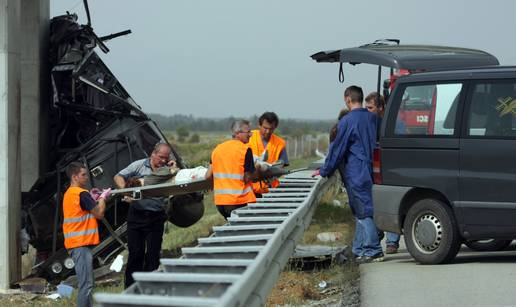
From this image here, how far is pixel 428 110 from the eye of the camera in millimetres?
9805

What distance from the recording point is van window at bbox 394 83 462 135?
31.6 ft

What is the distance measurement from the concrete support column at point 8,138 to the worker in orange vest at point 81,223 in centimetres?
477

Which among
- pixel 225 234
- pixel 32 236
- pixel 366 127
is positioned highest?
pixel 366 127

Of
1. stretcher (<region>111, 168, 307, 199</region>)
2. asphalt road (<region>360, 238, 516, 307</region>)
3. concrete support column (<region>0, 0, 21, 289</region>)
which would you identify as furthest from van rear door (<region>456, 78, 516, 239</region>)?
concrete support column (<region>0, 0, 21, 289</region>)

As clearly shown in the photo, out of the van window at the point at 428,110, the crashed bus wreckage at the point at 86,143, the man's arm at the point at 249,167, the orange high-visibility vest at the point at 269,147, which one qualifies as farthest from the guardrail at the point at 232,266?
the crashed bus wreckage at the point at 86,143

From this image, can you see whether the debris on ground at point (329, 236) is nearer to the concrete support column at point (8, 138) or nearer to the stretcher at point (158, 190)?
the stretcher at point (158, 190)

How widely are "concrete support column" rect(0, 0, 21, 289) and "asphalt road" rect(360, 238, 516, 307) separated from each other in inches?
239

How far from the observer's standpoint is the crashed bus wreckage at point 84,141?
1493 cm

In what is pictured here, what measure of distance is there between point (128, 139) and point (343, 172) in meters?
5.69

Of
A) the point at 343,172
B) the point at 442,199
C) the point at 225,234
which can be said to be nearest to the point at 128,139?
the point at 343,172

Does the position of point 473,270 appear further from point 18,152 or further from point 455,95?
point 18,152

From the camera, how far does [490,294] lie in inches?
316

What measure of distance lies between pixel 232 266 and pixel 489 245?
606 centimetres

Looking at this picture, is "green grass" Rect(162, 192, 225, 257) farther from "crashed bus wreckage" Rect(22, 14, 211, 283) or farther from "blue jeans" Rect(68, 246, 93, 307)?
"blue jeans" Rect(68, 246, 93, 307)
